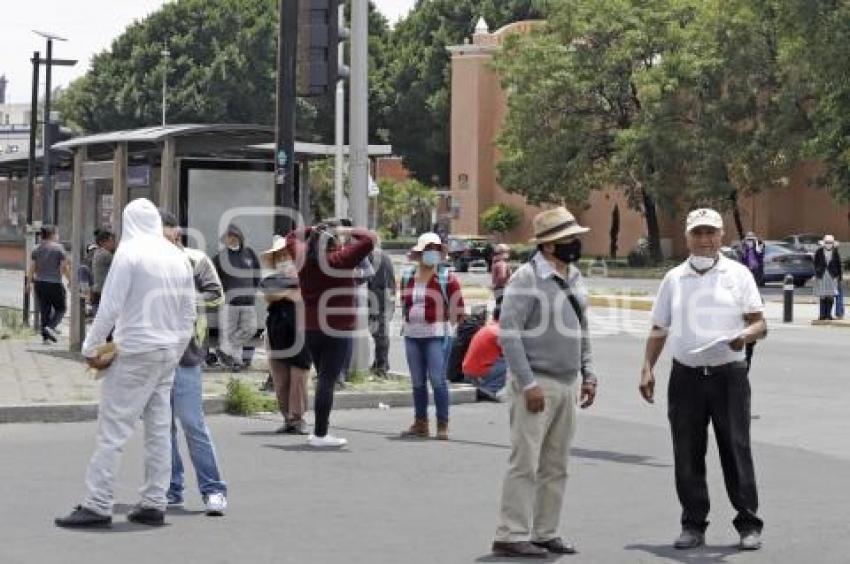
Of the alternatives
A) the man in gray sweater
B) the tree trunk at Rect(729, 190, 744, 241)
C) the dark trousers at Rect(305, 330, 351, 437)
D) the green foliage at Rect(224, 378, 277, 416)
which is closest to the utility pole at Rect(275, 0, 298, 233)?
the green foliage at Rect(224, 378, 277, 416)

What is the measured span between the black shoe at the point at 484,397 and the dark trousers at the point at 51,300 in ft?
29.4

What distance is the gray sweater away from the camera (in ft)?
28.0

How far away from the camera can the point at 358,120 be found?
58.0 feet

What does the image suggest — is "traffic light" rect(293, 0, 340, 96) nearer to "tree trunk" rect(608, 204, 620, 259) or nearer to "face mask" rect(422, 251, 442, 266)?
"face mask" rect(422, 251, 442, 266)

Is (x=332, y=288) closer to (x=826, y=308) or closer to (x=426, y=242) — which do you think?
(x=426, y=242)

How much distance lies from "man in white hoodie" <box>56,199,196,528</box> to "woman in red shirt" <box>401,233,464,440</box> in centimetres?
466

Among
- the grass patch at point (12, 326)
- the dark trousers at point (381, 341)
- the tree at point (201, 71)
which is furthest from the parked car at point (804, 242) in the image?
the tree at point (201, 71)

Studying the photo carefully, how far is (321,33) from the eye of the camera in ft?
56.1

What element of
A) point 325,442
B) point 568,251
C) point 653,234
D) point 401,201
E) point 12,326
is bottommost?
point 12,326

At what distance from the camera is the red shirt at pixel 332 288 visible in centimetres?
1247

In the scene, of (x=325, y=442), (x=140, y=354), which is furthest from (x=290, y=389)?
(x=140, y=354)

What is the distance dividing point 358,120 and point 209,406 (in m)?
3.95

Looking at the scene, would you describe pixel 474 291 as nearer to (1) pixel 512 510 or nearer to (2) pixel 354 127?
(2) pixel 354 127

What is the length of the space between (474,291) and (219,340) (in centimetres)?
2372
